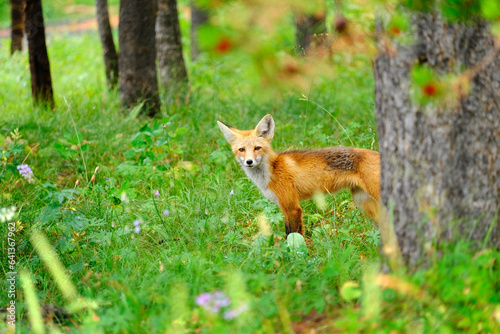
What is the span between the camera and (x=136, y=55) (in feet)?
28.1

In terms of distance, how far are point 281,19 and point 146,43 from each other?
6739 millimetres

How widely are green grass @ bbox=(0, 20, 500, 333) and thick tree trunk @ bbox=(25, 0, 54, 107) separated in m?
0.34

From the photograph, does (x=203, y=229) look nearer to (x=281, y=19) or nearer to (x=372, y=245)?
(x=372, y=245)

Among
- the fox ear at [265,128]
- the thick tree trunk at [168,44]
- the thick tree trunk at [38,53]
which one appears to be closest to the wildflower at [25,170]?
the fox ear at [265,128]

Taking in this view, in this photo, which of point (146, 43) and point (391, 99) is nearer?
point (391, 99)

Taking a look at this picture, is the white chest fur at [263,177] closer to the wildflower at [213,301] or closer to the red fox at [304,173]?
the red fox at [304,173]

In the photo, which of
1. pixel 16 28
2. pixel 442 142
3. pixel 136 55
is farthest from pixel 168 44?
pixel 442 142

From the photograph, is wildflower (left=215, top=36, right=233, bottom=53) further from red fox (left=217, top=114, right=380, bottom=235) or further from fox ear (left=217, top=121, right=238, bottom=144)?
fox ear (left=217, top=121, right=238, bottom=144)

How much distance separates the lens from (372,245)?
473 cm

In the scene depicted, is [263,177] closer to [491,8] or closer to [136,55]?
[491,8]

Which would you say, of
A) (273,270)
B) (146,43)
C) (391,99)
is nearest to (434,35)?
(391,99)

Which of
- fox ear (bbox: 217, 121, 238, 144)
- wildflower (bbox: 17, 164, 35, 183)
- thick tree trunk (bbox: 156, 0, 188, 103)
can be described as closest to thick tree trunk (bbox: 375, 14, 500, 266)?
fox ear (bbox: 217, 121, 238, 144)

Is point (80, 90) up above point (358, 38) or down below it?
below

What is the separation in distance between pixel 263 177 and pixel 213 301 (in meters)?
2.61
